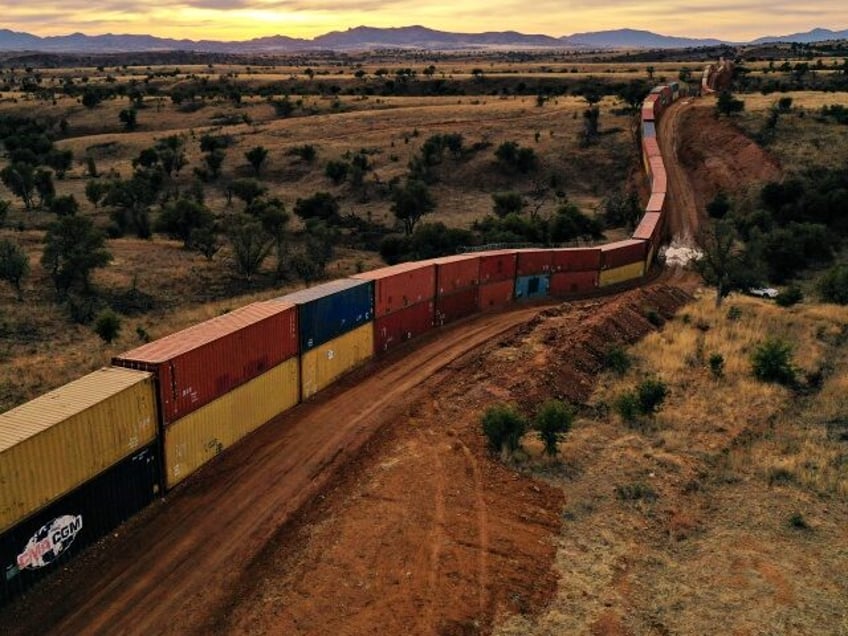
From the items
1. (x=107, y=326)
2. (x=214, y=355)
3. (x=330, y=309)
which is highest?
(x=214, y=355)

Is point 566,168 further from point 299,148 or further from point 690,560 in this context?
point 690,560

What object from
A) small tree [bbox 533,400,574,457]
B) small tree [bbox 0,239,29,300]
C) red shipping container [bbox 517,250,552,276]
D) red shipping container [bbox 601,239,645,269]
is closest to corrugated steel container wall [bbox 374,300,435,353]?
red shipping container [bbox 517,250,552,276]

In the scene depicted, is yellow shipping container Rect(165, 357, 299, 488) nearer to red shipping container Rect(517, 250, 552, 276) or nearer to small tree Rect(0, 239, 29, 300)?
red shipping container Rect(517, 250, 552, 276)

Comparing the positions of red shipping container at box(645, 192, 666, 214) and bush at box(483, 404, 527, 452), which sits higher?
red shipping container at box(645, 192, 666, 214)

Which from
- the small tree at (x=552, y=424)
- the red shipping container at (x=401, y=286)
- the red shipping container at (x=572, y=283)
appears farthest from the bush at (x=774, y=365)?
the red shipping container at (x=572, y=283)

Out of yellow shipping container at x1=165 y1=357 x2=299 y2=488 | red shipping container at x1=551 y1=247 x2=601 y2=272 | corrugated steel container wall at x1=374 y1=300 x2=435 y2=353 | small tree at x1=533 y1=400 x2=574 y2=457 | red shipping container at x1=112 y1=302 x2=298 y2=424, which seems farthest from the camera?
red shipping container at x1=551 y1=247 x2=601 y2=272

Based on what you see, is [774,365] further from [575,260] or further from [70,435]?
[70,435]

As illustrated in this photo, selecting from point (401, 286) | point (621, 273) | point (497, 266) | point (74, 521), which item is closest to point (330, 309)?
point (401, 286)
